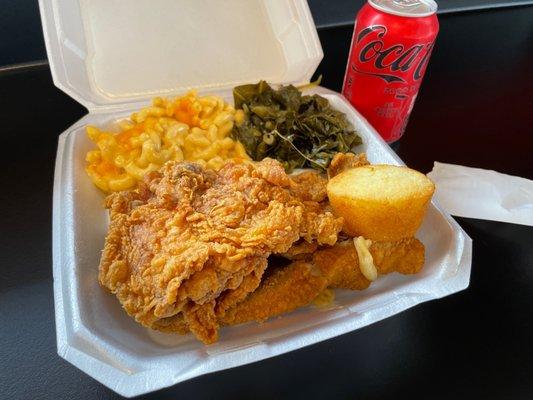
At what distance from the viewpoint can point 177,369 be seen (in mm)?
1267

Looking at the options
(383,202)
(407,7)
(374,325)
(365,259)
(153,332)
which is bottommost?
(374,325)

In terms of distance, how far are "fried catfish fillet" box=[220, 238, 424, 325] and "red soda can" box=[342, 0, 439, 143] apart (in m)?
0.91

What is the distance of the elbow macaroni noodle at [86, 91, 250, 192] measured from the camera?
1999 mm

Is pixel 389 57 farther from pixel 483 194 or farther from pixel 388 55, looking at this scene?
pixel 483 194

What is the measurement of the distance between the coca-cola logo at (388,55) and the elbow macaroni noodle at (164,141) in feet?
2.35

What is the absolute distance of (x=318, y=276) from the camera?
60.5 inches

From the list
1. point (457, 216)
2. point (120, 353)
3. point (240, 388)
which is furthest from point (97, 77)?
point (457, 216)

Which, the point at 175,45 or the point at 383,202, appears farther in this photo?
the point at 175,45

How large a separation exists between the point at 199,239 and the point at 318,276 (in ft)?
1.50

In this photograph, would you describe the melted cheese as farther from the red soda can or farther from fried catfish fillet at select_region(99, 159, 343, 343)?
the red soda can

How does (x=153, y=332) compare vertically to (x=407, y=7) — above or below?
below

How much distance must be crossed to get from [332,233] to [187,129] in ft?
3.51

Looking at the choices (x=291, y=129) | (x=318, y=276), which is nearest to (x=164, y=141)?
(x=291, y=129)

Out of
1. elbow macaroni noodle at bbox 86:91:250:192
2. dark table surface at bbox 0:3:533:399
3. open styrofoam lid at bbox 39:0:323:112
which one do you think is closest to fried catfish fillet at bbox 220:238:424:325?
dark table surface at bbox 0:3:533:399
